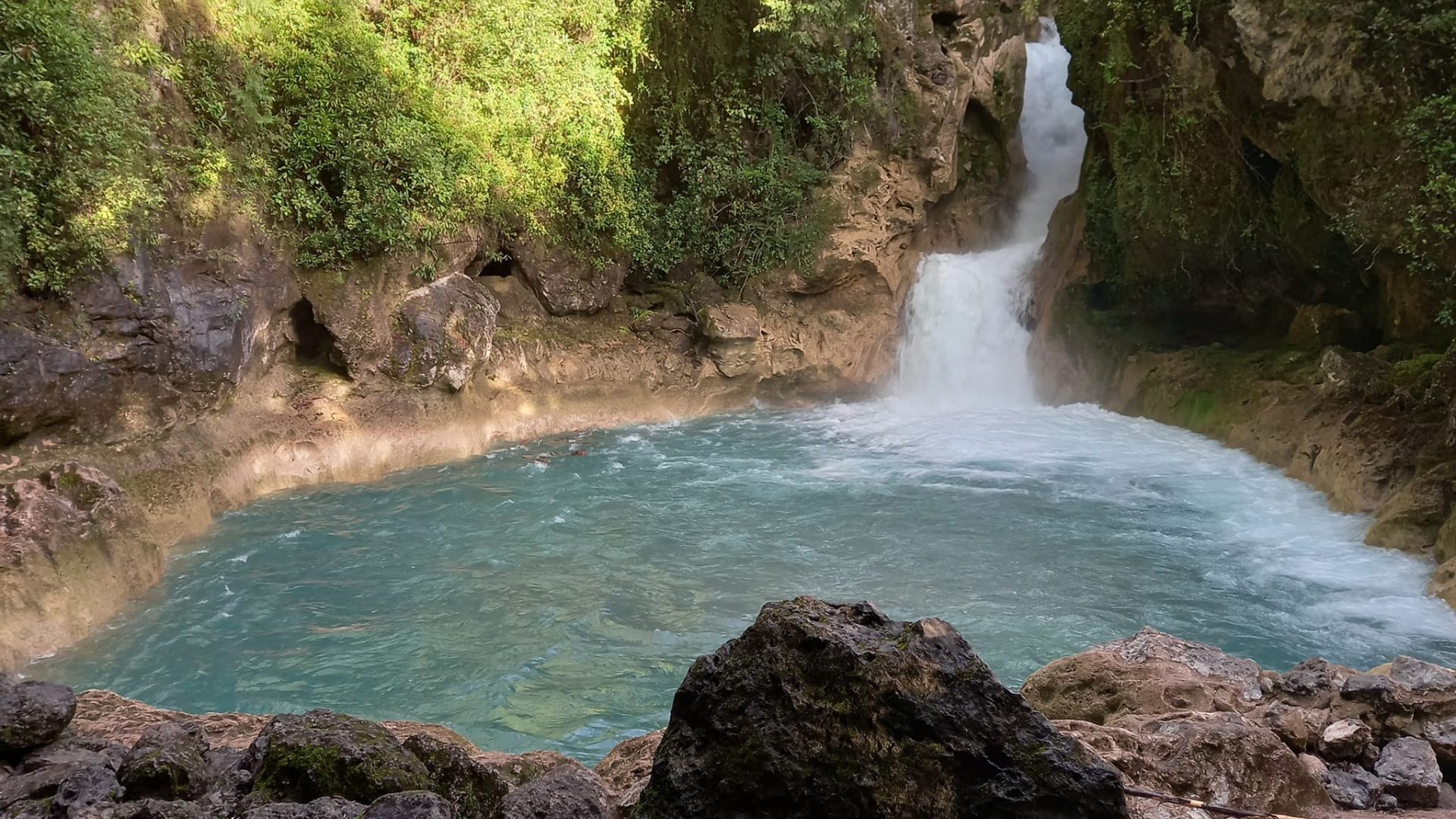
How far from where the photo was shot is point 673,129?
1631 centimetres

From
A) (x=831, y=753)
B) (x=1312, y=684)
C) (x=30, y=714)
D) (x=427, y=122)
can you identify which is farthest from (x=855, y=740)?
(x=427, y=122)

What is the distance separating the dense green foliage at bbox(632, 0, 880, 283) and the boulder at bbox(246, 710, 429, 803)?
1332cm

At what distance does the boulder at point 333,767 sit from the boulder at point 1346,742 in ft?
11.7

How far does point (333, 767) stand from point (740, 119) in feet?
49.6

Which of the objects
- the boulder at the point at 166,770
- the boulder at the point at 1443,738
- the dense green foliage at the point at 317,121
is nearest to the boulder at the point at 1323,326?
the boulder at the point at 1443,738

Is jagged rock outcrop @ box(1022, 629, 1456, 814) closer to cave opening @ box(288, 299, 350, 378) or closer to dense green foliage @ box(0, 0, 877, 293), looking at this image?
dense green foliage @ box(0, 0, 877, 293)

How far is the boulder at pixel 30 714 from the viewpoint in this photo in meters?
3.72

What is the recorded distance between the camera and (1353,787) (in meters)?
3.40

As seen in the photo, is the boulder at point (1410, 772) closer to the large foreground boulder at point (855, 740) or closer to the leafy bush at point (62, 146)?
the large foreground boulder at point (855, 740)

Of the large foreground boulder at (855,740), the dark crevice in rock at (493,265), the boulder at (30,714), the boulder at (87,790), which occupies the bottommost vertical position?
the boulder at (30,714)

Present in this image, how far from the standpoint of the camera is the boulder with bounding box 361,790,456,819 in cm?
272

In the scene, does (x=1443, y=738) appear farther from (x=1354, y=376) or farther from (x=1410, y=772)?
(x=1354, y=376)

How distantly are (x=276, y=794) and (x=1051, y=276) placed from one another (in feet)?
53.1

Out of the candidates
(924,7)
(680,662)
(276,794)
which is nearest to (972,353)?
(924,7)
